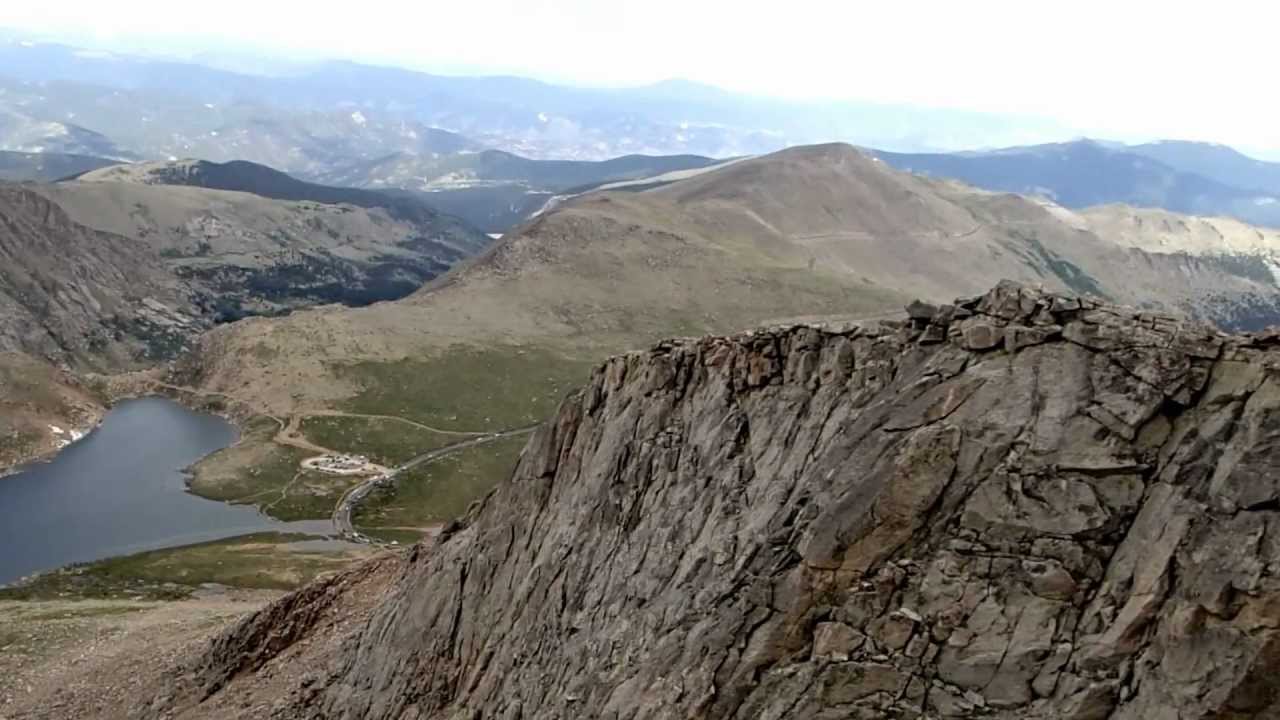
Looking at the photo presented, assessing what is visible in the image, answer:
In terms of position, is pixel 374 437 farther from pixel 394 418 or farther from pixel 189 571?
pixel 189 571

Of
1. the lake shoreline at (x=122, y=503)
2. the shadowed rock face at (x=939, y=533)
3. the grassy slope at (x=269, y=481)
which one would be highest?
the shadowed rock face at (x=939, y=533)

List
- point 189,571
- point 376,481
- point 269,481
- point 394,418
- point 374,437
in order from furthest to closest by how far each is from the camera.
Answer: point 394,418
point 374,437
point 376,481
point 269,481
point 189,571

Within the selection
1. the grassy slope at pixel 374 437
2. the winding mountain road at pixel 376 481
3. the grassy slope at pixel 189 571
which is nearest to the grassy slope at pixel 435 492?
the winding mountain road at pixel 376 481

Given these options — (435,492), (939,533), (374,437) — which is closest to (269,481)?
(374,437)

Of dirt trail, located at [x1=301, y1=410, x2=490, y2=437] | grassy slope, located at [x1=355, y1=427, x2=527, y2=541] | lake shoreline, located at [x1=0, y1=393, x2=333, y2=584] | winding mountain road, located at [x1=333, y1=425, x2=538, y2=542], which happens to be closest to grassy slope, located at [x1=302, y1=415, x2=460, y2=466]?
dirt trail, located at [x1=301, y1=410, x2=490, y2=437]

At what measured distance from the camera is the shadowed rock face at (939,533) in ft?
53.8

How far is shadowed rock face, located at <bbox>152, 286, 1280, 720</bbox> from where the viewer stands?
16406 millimetres

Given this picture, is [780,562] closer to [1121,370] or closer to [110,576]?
[1121,370]

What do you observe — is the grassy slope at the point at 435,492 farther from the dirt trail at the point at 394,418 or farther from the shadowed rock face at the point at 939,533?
the shadowed rock face at the point at 939,533

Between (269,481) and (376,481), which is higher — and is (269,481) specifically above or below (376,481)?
below

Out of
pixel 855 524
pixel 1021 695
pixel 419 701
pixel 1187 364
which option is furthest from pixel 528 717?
pixel 1187 364

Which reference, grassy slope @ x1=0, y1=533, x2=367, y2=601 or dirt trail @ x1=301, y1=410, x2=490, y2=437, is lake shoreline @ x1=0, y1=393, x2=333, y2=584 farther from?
dirt trail @ x1=301, y1=410, x2=490, y2=437

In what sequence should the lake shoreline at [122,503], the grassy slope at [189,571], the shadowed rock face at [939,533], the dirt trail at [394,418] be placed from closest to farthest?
the shadowed rock face at [939,533] → the grassy slope at [189,571] → the lake shoreline at [122,503] → the dirt trail at [394,418]

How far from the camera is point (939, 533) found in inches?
766
